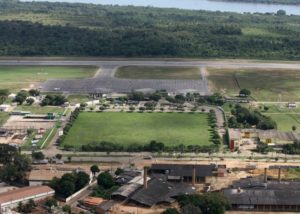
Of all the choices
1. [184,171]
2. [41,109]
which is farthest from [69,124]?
[184,171]

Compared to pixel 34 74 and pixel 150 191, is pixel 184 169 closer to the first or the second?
pixel 150 191

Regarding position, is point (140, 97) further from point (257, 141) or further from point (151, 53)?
point (151, 53)

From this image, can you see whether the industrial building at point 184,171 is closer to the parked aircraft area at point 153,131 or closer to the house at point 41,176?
the parked aircraft area at point 153,131

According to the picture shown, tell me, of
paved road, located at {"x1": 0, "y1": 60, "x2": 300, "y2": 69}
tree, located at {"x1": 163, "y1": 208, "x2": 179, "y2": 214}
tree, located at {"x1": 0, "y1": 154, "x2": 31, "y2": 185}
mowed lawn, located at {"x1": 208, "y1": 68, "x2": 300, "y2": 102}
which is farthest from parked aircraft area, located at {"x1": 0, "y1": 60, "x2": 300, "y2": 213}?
tree, located at {"x1": 0, "y1": 154, "x2": 31, "y2": 185}

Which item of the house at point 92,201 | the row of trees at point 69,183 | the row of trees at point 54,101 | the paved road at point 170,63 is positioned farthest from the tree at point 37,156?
the paved road at point 170,63

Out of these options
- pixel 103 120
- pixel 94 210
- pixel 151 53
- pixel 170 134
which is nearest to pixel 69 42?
pixel 151 53
